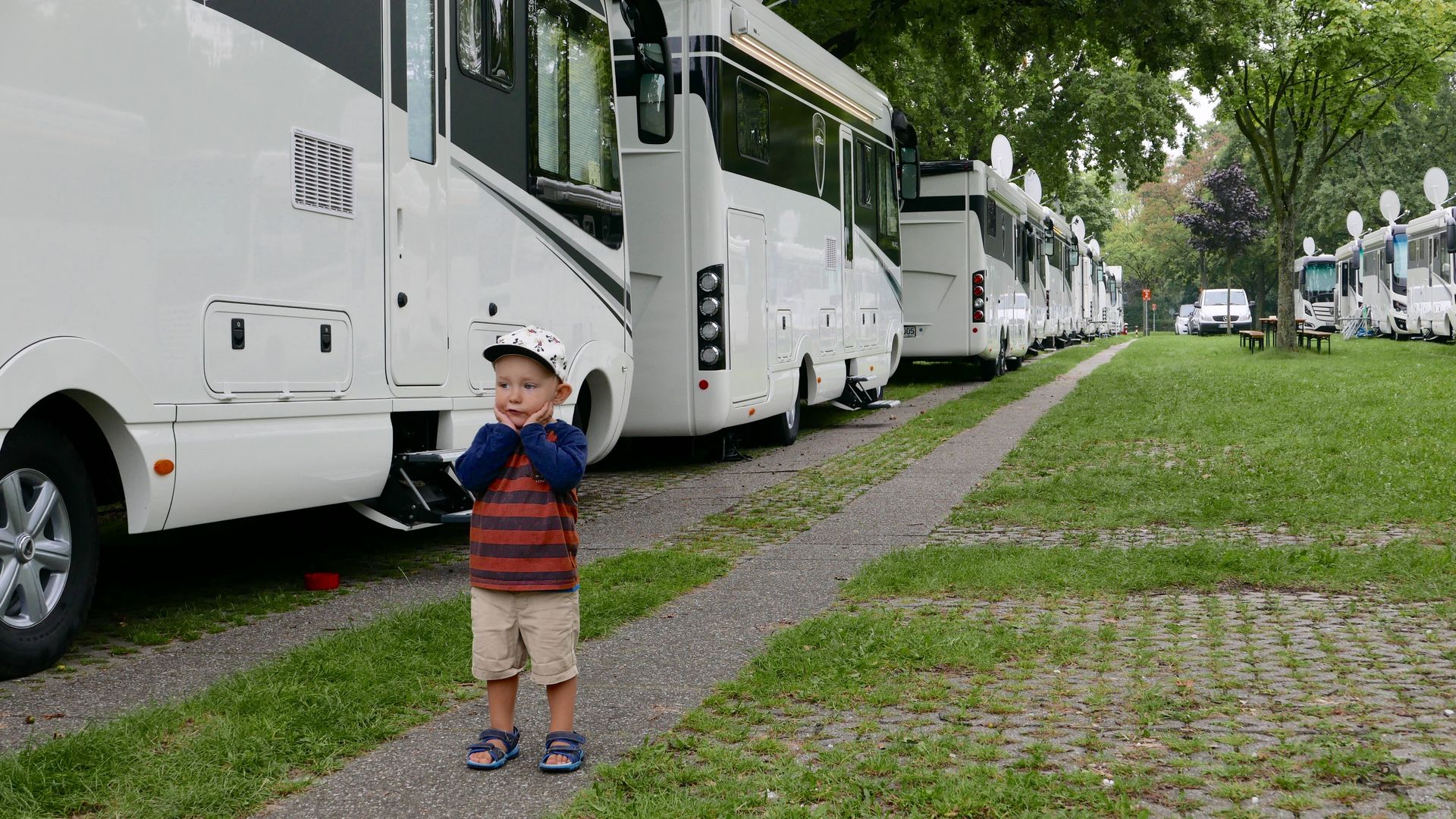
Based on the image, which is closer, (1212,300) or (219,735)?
(219,735)

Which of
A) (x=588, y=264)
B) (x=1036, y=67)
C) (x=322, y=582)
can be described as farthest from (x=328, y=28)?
(x=1036, y=67)

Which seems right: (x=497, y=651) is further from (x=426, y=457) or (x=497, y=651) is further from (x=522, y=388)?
(x=426, y=457)

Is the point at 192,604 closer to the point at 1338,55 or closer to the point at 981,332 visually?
the point at 981,332

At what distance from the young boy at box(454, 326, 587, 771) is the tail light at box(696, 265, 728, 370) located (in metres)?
7.36

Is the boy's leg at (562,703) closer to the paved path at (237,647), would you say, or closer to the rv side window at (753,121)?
the paved path at (237,647)

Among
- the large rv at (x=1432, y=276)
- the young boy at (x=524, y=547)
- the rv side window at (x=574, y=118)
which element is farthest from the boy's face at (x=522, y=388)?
the large rv at (x=1432, y=276)

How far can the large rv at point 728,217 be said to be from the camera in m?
11.6

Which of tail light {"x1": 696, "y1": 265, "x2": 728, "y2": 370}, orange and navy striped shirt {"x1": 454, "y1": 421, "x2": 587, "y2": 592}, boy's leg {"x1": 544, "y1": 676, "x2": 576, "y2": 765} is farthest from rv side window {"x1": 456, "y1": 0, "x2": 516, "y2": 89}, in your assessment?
boy's leg {"x1": 544, "y1": 676, "x2": 576, "y2": 765}

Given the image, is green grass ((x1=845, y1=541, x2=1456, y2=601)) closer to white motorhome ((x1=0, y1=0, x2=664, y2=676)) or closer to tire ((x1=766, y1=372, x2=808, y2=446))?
white motorhome ((x1=0, y1=0, x2=664, y2=676))

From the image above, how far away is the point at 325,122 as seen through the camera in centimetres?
657

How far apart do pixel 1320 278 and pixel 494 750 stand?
2296 inches

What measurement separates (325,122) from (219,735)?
10.2 ft

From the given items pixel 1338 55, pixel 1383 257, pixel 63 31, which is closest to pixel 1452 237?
pixel 1338 55

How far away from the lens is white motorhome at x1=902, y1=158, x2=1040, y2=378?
2350 cm
